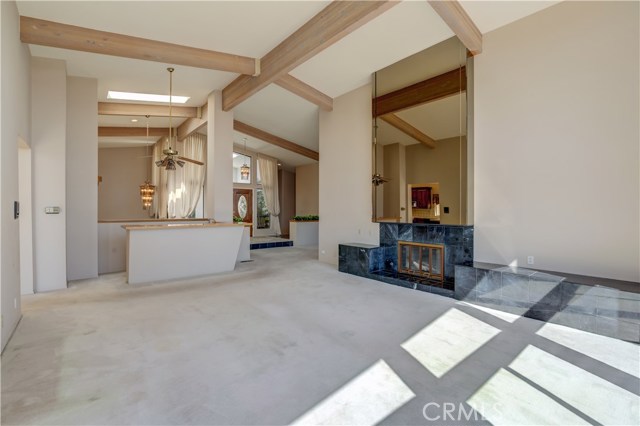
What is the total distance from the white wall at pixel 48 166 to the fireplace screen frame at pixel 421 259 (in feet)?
18.2

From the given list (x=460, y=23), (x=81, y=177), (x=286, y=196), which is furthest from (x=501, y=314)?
(x=286, y=196)

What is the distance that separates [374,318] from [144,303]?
9.67 feet

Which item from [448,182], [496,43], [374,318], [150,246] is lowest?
[374,318]

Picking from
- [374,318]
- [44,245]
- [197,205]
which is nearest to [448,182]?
[374,318]

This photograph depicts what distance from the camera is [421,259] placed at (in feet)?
17.1

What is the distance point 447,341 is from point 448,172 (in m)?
2.75

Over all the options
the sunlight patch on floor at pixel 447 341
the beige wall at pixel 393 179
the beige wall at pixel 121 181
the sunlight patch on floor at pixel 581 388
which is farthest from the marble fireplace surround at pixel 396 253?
the beige wall at pixel 121 181

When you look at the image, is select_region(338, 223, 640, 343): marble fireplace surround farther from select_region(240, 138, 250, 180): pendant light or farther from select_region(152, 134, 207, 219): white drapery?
select_region(240, 138, 250, 180): pendant light

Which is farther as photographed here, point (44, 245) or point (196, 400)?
point (44, 245)

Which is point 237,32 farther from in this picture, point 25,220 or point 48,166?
point 25,220

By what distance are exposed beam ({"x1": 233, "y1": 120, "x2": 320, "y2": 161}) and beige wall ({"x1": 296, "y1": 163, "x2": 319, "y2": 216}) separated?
0.95 m

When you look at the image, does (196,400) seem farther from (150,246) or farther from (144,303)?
(150,246)

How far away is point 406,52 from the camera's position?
16.2ft

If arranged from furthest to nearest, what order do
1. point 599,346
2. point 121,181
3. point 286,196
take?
point 286,196 → point 121,181 → point 599,346
